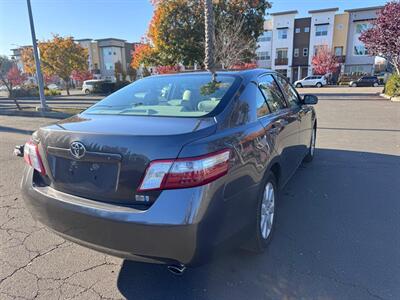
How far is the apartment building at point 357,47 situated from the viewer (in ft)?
144

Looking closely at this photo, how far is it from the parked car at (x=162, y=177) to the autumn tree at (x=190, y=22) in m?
20.8

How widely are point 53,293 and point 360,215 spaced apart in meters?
3.22

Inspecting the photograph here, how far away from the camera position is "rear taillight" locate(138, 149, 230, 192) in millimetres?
1771

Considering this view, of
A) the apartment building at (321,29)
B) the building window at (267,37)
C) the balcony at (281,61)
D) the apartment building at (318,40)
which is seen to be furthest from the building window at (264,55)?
the apartment building at (321,29)

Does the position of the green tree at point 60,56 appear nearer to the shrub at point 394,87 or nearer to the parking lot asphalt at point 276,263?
the shrub at point 394,87

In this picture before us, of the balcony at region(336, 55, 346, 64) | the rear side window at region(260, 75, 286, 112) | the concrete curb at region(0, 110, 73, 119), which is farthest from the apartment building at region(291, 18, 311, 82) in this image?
the rear side window at region(260, 75, 286, 112)

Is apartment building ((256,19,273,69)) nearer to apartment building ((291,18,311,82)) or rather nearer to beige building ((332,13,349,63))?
apartment building ((291,18,311,82))

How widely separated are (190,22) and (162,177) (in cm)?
2273

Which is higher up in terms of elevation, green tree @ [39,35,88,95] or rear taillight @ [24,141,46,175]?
green tree @ [39,35,88,95]

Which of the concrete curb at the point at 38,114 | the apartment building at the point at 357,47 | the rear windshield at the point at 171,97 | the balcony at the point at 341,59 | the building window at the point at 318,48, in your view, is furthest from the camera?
the balcony at the point at 341,59

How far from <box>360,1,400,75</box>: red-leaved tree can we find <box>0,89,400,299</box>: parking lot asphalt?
17.3 m

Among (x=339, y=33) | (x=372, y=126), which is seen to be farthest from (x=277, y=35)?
(x=372, y=126)

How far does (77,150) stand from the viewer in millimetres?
1999

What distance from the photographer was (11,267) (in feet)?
8.54
